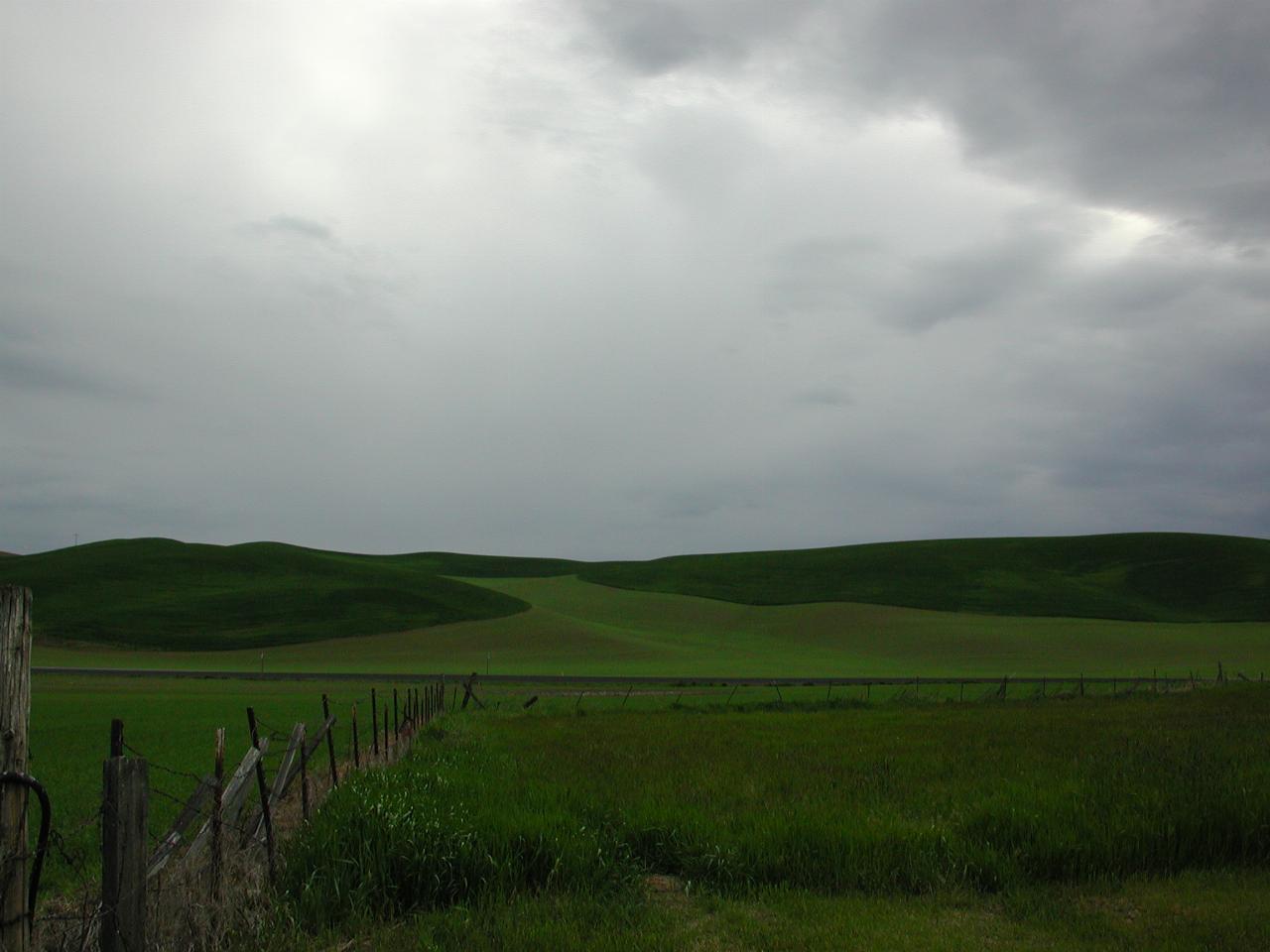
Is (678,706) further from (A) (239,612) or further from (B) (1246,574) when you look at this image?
(B) (1246,574)

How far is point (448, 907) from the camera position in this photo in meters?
9.16

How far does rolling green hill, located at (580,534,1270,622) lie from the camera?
104 meters

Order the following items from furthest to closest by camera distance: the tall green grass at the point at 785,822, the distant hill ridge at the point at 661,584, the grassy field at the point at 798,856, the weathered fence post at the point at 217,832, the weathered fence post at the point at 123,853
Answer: the distant hill ridge at the point at 661,584 < the tall green grass at the point at 785,822 < the grassy field at the point at 798,856 < the weathered fence post at the point at 217,832 < the weathered fence post at the point at 123,853

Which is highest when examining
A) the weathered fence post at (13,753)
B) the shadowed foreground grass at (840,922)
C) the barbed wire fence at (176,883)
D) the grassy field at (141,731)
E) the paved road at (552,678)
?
the weathered fence post at (13,753)

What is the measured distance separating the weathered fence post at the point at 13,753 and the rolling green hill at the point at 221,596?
75730mm

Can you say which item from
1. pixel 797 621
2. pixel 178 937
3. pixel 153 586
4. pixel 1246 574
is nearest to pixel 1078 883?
pixel 178 937

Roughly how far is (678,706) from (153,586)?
253ft

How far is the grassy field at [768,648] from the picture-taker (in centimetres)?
6431

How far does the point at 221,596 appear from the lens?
9194 centimetres

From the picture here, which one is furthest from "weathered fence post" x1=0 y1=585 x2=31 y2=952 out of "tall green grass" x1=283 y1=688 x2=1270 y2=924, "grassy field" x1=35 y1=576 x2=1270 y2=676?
"grassy field" x1=35 y1=576 x2=1270 y2=676

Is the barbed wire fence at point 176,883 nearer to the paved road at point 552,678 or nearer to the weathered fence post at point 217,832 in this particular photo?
the weathered fence post at point 217,832

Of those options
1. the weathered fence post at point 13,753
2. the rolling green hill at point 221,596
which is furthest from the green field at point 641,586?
the weathered fence post at point 13,753

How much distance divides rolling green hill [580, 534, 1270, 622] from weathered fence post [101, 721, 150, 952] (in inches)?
3909

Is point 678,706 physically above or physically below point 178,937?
below
